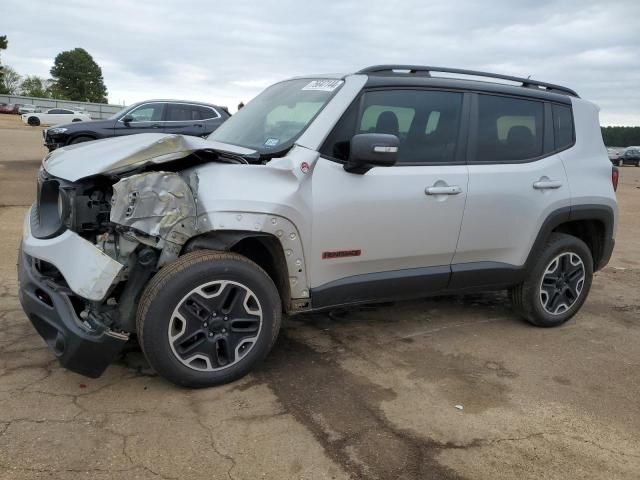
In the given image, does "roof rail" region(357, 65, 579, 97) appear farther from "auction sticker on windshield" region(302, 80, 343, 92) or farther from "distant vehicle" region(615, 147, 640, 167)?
"distant vehicle" region(615, 147, 640, 167)

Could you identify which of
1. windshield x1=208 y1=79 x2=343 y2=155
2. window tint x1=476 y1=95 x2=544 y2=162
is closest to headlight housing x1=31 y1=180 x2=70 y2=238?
windshield x1=208 y1=79 x2=343 y2=155

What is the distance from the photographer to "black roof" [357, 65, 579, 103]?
3926 millimetres

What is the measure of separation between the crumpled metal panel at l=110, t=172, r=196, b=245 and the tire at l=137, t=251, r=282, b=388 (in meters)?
0.17

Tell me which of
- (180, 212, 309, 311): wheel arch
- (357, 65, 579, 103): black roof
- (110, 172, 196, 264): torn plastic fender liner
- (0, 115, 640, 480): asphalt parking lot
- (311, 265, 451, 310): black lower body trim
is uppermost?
(357, 65, 579, 103): black roof

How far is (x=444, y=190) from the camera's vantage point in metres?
3.88

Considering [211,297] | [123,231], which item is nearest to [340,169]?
[211,297]

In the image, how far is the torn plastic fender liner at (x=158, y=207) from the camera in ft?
9.91

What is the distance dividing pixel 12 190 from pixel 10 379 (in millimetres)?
7878

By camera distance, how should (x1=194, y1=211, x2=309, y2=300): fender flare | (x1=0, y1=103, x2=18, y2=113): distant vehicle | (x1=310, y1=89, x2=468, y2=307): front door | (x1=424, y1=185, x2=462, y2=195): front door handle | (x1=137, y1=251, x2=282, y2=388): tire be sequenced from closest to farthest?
(x1=137, y1=251, x2=282, y2=388): tire < (x1=194, y1=211, x2=309, y2=300): fender flare < (x1=310, y1=89, x2=468, y2=307): front door < (x1=424, y1=185, x2=462, y2=195): front door handle < (x1=0, y1=103, x2=18, y2=113): distant vehicle

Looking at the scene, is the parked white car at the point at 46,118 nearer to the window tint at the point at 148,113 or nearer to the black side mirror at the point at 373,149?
the window tint at the point at 148,113

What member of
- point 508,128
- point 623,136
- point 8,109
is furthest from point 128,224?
Answer: point 623,136

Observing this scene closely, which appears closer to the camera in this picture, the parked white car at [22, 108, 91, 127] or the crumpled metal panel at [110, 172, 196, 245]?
the crumpled metal panel at [110, 172, 196, 245]

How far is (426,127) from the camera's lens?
13.1ft

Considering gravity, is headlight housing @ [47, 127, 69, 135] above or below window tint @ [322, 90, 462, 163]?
below
